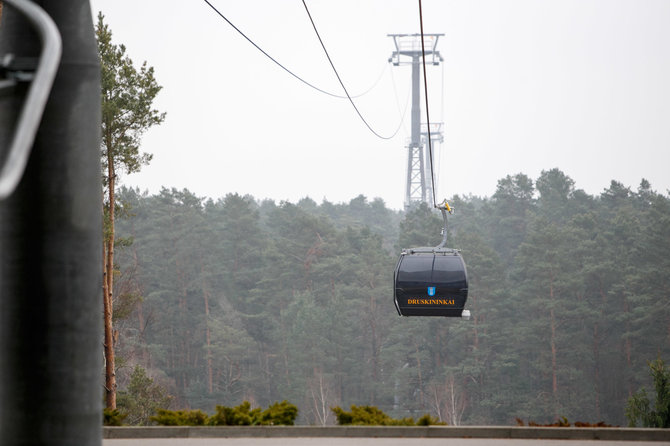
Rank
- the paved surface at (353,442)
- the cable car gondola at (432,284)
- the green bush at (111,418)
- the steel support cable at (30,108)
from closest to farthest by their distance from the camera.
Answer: the steel support cable at (30,108)
the paved surface at (353,442)
the green bush at (111,418)
the cable car gondola at (432,284)

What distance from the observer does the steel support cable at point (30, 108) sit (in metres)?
1.98

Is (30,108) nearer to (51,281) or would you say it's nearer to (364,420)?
(51,281)

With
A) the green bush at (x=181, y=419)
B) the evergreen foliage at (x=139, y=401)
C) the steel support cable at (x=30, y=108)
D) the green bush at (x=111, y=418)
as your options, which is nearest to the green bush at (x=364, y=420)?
the green bush at (x=181, y=419)

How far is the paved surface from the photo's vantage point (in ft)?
38.7

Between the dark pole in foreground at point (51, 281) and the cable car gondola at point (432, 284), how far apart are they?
14.4 meters

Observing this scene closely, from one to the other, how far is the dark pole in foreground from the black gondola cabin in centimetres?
1439

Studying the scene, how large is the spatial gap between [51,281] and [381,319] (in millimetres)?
60631

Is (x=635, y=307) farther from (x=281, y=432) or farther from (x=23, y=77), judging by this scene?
(x=23, y=77)

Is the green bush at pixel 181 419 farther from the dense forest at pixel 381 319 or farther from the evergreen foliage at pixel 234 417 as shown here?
the dense forest at pixel 381 319

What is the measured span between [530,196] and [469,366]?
2931 cm

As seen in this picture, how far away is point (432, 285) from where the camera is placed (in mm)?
17906

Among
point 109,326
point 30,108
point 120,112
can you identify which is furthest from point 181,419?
point 120,112

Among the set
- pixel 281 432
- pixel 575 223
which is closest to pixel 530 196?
pixel 575 223

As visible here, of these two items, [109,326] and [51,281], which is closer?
[51,281]
